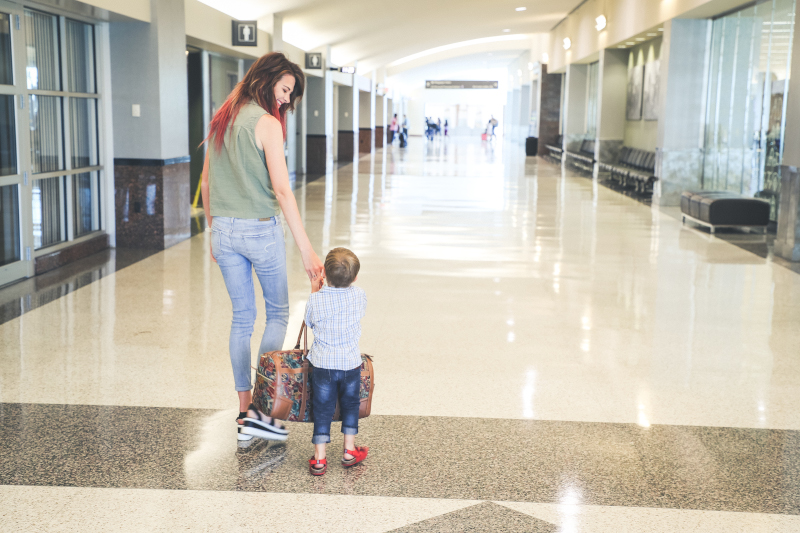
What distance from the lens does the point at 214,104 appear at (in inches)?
503

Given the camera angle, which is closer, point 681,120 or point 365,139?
point 681,120

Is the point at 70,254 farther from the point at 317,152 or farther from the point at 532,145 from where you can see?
the point at 532,145

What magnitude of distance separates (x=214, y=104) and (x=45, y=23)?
583cm

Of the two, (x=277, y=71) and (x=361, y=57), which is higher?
(x=361, y=57)

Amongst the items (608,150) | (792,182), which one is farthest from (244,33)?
(608,150)

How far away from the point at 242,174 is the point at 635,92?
16827 mm

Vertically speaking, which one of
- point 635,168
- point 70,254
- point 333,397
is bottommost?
point 70,254

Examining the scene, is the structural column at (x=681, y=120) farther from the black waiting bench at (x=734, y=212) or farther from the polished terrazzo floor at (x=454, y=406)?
the polished terrazzo floor at (x=454, y=406)

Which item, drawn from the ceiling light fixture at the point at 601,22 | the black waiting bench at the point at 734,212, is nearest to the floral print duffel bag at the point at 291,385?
the black waiting bench at the point at 734,212

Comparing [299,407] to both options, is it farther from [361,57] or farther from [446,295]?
[361,57]

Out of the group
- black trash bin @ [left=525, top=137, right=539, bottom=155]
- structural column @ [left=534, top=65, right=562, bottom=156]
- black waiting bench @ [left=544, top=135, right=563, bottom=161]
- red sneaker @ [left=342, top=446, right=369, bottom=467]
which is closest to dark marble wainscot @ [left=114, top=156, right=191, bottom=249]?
red sneaker @ [left=342, top=446, right=369, bottom=467]

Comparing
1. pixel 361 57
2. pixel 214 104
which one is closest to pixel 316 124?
pixel 214 104

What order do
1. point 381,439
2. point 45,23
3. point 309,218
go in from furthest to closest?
point 309,218, point 45,23, point 381,439

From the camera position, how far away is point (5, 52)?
6266 mm
